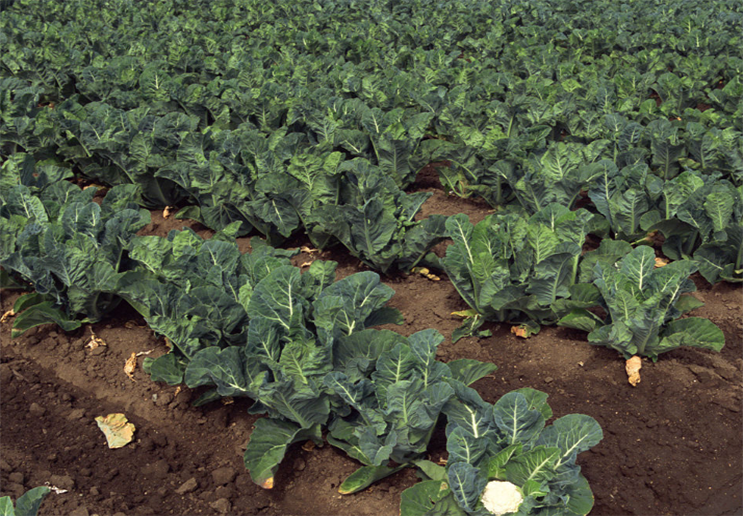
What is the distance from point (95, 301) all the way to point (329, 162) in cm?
198

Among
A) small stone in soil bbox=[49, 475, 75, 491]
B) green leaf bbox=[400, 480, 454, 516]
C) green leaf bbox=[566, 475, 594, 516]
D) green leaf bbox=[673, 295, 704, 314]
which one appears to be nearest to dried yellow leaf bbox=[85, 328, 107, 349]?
small stone in soil bbox=[49, 475, 75, 491]

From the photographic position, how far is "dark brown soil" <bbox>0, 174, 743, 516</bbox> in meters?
3.37

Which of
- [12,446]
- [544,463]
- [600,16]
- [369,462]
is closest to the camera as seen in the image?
[544,463]

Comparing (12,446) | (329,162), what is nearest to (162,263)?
(12,446)

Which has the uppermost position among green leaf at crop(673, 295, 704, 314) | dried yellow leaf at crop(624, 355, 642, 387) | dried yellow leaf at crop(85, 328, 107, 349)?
green leaf at crop(673, 295, 704, 314)

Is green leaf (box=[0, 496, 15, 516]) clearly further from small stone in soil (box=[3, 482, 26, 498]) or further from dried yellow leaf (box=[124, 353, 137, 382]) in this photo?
dried yellow leaf (box=[124, 353, 137, 382])

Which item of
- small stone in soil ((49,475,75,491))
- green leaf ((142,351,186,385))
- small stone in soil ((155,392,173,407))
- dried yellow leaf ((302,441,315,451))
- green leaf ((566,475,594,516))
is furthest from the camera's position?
small stone in soil ((155,392,173,407))

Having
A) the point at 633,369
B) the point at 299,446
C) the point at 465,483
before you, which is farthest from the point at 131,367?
the point at 633,369

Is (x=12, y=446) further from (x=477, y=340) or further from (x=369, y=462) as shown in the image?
(x=477, y=340)

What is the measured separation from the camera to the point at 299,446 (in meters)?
3.69

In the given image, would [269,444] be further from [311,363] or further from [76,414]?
[76,414]

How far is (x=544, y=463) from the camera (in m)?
2.88

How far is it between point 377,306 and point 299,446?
0.84m

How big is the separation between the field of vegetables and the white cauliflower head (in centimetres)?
1
